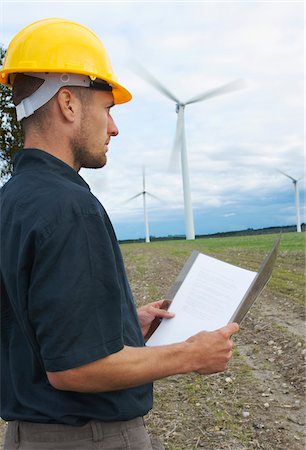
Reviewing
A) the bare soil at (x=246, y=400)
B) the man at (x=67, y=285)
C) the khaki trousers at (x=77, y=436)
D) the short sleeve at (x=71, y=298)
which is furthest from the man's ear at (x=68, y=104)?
the bare soil at (x=246, y=400)

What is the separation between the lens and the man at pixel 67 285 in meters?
1.75

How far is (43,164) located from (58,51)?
1.54 feet

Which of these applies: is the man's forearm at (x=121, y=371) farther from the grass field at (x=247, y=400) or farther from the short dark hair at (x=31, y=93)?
the grass field at (x=247, y=400)

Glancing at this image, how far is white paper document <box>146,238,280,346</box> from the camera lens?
236cm

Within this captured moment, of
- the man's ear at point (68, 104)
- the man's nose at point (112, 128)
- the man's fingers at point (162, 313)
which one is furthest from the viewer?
the man's fingers at point (162, 313)

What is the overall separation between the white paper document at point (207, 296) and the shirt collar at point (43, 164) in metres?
0.73

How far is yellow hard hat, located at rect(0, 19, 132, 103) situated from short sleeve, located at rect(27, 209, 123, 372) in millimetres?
666

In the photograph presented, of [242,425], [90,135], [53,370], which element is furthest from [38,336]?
[242,425]

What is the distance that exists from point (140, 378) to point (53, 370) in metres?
0.27

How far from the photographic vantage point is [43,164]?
199 centimetres

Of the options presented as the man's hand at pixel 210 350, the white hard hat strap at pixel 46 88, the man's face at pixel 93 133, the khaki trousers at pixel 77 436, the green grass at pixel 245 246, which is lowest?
the green grass at pixel 245 246

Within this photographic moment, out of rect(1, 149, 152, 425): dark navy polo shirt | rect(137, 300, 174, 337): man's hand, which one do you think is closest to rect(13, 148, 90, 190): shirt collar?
rect(1, 149, 152, 425): dark navy polo shirt

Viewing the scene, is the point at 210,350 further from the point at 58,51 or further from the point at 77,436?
the point at 58,51

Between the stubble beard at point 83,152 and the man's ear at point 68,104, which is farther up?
the man's ear at point 68,104
